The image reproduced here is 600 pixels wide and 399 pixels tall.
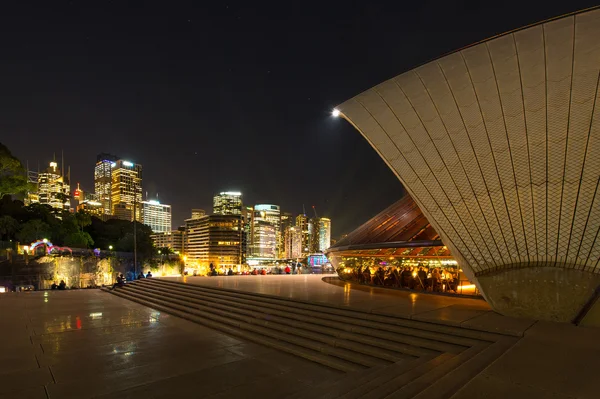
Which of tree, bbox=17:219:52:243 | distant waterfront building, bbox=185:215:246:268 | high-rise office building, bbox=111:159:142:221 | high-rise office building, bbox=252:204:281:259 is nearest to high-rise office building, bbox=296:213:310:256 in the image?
high-rise office building, bbox=252:204:281:259

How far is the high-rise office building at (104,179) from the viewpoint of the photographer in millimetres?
171500

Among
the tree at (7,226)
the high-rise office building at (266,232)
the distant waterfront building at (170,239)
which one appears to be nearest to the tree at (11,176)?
the tree at (7,226)

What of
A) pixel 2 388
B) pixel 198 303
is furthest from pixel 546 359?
pixel 198 303

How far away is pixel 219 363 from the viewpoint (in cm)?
649

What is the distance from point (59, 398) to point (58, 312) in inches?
346

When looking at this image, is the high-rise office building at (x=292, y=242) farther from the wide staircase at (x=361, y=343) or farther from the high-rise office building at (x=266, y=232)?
the wide staircase at (x=361, y=343)

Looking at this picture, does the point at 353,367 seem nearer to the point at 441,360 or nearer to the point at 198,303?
the point at 441,360

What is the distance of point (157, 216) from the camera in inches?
7067

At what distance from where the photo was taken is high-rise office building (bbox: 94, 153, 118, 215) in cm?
17150

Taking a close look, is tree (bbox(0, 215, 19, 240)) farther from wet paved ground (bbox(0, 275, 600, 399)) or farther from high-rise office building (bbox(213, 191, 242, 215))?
high-rise office building (bbox(213, 191, 242, 215))

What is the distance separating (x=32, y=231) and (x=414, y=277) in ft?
131

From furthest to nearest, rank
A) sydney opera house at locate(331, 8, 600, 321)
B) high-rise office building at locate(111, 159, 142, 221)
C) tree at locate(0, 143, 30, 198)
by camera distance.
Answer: high-rise office building at locate(111, 159, 142, 221)
tree at locate(0, 143, 30, 198)
sydney opera house at locate(331, 8, 600, 321)

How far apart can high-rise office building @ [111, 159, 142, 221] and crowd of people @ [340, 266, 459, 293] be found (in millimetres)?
160171

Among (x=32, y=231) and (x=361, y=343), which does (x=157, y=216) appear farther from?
(x=361, y=343)
